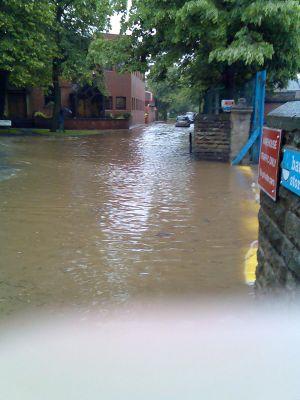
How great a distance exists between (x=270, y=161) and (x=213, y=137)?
12450 millimetres

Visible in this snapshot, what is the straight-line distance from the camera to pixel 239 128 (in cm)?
1500

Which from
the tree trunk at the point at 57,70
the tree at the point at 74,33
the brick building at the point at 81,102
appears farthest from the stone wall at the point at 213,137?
the brick building at the point at 81,102

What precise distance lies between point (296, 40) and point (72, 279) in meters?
12.7

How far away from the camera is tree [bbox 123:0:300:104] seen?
13398 millimetres

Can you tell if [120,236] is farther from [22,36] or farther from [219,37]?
[22,36]

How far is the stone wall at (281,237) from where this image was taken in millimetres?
3371

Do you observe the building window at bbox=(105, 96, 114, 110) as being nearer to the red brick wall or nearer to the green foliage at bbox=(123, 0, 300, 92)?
the red brick wall

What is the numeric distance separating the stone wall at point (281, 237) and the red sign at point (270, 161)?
0.08 meters

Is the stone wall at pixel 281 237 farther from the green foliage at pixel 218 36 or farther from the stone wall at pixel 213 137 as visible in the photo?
the stone wall at pixel 213 137

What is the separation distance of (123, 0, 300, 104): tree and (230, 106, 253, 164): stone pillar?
1.60 meters

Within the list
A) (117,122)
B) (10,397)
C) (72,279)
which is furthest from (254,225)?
(117,122)

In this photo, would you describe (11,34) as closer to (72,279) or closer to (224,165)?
(224,165)

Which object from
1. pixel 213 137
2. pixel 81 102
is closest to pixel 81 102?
pixel 81 102

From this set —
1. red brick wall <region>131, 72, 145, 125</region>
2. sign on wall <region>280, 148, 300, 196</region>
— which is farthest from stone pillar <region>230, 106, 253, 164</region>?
red brick wall <region>131, 72, 145, 125</region>
